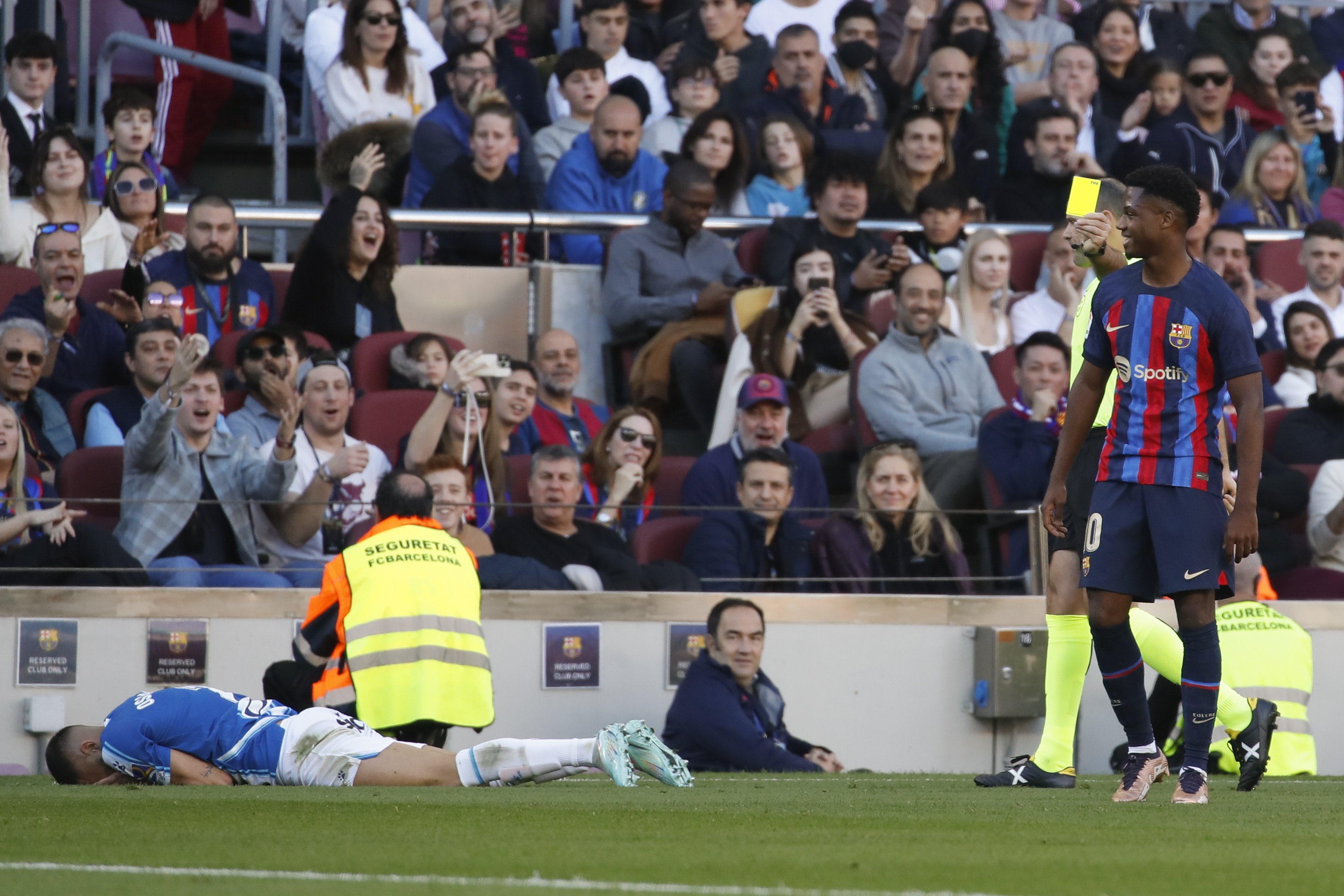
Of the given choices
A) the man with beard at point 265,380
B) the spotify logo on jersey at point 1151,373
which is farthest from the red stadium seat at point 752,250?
the spotify logo on jersey at point 1151,373

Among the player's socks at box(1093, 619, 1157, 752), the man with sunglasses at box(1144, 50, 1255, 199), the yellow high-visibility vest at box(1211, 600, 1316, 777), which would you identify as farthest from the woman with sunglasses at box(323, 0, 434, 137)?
the player's socks at box(1093, 619, 1157, 752)

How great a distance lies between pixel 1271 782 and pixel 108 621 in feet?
16.6

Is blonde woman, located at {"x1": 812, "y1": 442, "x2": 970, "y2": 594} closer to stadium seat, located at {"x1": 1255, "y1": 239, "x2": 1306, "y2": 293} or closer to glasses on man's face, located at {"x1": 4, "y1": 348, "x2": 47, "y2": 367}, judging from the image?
glasses on man's face, located at {"x1": 4, "y1": 348, "x2": 47, "y2": 367}

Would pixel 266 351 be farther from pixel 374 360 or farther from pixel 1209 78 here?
pixel 1209 78

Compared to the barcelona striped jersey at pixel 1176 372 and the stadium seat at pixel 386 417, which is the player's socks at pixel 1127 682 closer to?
the barcelona striped jersey at pixel 1176 372

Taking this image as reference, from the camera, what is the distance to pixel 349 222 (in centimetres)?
1099

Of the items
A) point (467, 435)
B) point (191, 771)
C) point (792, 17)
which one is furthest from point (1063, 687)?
point (792, 17)

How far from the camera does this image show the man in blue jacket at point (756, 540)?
9953mm

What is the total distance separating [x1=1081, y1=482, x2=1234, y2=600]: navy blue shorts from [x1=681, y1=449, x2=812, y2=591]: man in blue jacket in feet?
13.3

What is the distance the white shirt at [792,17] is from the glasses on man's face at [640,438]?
16.5 ft

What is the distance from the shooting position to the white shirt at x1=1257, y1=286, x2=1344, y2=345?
12.8 metres

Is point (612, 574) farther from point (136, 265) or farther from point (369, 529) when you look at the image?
point (136, 265)

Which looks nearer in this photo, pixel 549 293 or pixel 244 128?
pixel 549 293

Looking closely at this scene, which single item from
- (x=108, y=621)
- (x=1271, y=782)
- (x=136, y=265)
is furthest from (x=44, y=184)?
(x=1271, y=782)
